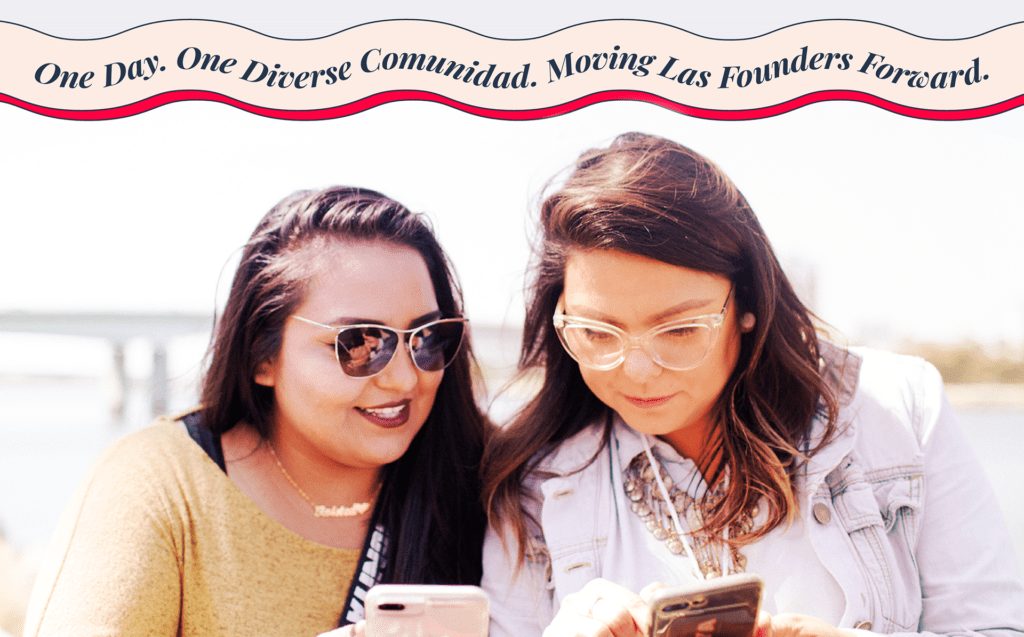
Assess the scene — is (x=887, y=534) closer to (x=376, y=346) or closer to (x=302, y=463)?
(x=376, y=346)

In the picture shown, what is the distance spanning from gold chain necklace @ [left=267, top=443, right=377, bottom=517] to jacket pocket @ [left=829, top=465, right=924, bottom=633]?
128cm

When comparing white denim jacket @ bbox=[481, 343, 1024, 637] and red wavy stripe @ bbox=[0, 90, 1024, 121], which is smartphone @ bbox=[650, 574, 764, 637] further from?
red wavy stripe @ bbox=[0, 90, 1024, 121]

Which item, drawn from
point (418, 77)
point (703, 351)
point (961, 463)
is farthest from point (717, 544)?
point (418, 77)

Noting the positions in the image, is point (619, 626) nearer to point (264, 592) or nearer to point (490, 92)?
point (264, 592)

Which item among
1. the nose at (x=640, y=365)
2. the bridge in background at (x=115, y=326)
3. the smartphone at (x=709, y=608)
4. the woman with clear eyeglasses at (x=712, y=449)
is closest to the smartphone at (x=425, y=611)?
the woman with clear eyeglasses at (x=712, y=449)

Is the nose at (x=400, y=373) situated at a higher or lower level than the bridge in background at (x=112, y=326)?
higher

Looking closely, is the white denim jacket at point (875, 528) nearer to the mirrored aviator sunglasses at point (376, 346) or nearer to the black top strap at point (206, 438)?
the mirrored aviator sunglasses at point (376, 346)

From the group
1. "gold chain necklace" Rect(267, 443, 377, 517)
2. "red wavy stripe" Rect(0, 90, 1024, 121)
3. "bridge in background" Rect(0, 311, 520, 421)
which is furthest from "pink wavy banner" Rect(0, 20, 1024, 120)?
"bridge in background" Rect(0, 311, 520, 421)

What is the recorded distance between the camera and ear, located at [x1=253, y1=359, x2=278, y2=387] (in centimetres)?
223

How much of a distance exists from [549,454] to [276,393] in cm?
81

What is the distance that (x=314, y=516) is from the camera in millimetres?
2184

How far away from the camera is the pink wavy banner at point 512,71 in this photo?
2.38m

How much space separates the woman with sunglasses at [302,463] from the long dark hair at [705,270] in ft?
0.85

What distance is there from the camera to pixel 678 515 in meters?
2.03
